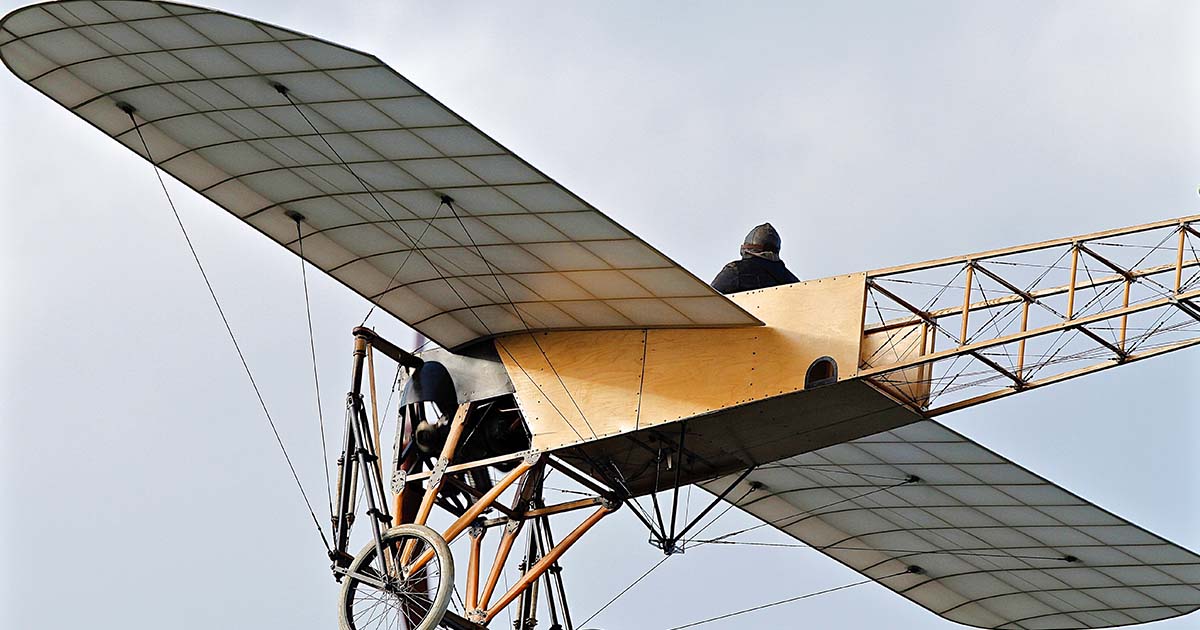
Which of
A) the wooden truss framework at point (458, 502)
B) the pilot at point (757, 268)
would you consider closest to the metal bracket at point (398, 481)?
the wooden truss framework at point (458, 502)

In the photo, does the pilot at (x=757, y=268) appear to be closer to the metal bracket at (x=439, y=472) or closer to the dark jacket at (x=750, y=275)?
the dark jacket at (x=750, y=275)

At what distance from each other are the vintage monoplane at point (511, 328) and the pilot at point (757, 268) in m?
1.55

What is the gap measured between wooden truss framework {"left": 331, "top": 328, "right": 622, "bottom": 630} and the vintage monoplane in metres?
0.03

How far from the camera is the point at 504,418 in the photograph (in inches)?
1099

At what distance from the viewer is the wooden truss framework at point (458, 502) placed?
26.7 m

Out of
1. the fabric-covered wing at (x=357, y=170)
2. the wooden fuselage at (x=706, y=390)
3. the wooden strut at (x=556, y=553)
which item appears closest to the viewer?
the fabric-covered wing at (x=357, y=170)

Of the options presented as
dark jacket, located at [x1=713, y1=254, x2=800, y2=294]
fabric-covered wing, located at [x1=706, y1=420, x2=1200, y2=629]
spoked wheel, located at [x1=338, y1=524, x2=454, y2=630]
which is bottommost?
spoked wheel, located at [x1=338, y1=524, x2=454, y2=630]

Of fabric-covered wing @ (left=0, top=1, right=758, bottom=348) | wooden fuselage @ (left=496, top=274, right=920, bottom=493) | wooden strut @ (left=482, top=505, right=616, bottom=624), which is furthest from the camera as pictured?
wooden strut @ (left=482, top=505, right=616, bottom=624)

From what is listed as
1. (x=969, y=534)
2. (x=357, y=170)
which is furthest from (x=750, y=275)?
(x=969, y=534)

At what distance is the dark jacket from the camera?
27391 mm

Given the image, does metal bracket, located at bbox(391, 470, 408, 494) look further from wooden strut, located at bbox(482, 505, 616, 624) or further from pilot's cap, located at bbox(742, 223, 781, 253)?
pilot's cap, located at bbox(742, 223, 781, 253)

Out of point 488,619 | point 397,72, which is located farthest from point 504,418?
point 397,72

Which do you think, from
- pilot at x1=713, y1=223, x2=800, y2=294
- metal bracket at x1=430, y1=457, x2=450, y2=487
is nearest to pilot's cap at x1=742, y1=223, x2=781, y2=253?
pilot at x1=713, y1=223, x2=800, y2=294

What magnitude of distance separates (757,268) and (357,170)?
17.7 feet
